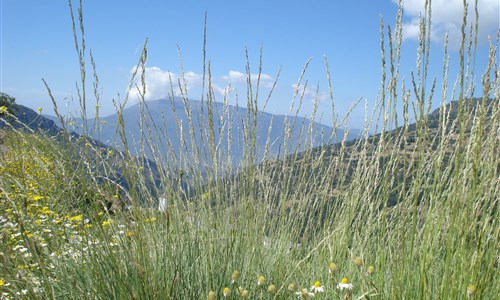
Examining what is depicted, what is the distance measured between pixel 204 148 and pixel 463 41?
4.81ft

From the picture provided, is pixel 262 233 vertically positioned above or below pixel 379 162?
below

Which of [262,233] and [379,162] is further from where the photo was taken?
[262,233]

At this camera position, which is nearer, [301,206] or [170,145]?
[170,145]

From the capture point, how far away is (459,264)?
1514 mm

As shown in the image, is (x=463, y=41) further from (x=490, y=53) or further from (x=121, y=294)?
(x=121, y=294)

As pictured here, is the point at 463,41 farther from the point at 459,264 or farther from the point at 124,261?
A: the point at 124,261

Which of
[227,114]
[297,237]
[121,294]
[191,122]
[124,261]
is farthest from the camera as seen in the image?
[297,237]

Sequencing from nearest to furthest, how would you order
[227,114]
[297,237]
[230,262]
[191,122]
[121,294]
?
[121,294] → [230,262] → [191,122] → [227,114] → [297,237]

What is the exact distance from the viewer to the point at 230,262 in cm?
195

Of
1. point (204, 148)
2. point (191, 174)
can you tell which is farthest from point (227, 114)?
point (191, 174)

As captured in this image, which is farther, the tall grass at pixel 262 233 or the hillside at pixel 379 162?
the hillside at pixel 379 162

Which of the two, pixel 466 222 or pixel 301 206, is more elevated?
pixel 466 222

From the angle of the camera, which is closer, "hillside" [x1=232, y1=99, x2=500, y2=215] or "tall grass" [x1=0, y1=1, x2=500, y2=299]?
"tall grass" [x1=0, y1=1, x2=500, y2=299]

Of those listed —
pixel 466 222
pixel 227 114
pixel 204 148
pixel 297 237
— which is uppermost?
pixel 227 114
